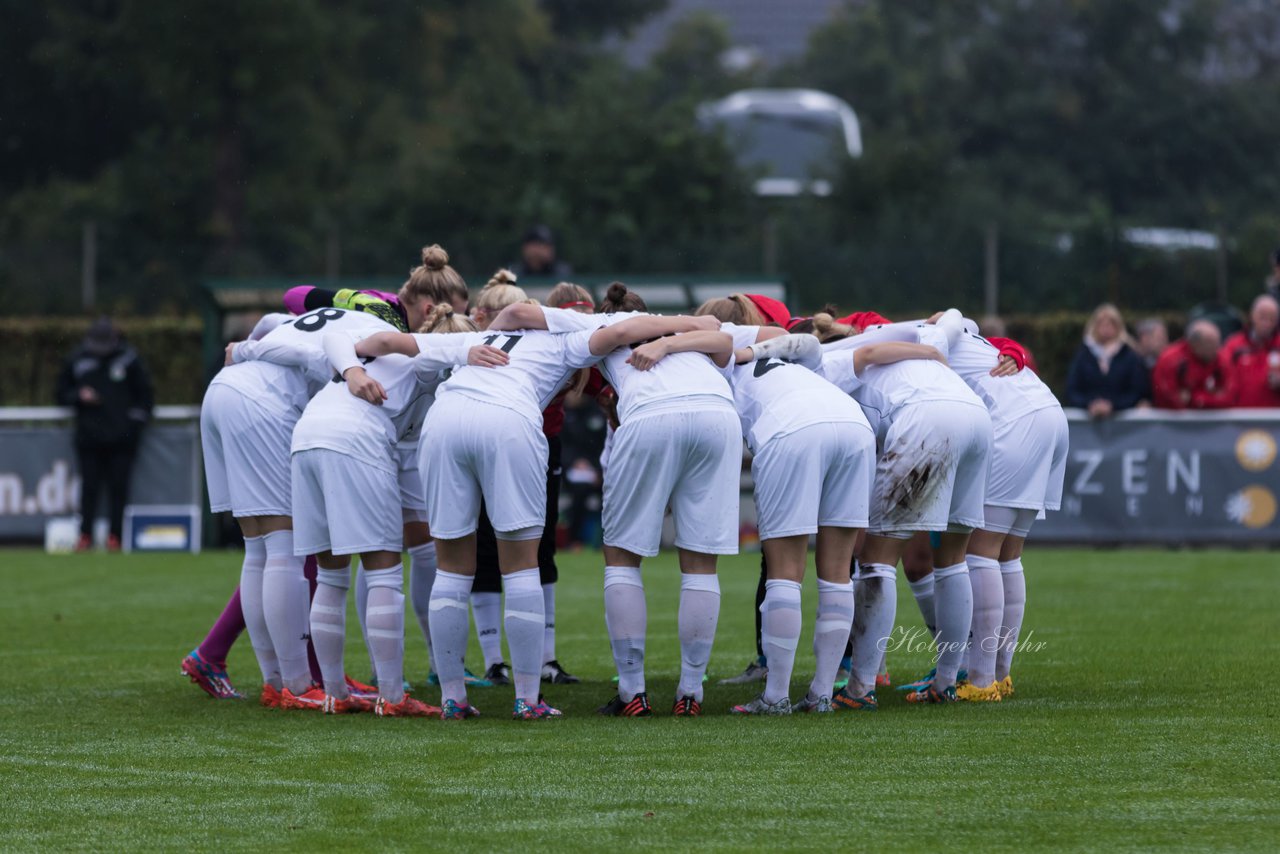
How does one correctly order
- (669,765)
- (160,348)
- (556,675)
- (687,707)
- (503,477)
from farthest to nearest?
(160,348), (556,675), (687,707), (503,477), (669,765)

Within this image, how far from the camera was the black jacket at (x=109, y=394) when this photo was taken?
16812 millimetres

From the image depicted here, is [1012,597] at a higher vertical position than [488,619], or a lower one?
higher

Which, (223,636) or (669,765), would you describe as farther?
(223,636)

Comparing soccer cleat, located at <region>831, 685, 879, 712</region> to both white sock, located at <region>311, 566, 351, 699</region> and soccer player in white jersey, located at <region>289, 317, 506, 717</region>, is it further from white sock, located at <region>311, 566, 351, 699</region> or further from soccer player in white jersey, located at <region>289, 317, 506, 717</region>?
white sock, located at <region>311, 566, 351, 699</region>

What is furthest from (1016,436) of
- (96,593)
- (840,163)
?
(840,163)

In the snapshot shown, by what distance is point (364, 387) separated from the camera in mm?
7535

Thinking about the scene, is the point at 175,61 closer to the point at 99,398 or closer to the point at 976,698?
the point at 99,398

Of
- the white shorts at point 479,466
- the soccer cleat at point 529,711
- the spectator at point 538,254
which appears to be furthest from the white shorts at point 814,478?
the spectator at point 538,254

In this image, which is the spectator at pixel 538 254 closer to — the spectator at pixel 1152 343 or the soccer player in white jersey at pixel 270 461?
the spectator at pixel 1152 343

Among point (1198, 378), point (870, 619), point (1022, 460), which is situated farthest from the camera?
point (1198, 378)

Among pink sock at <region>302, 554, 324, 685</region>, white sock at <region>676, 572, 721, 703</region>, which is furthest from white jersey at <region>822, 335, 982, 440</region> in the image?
pink sock at <region>302, 554, 324, 685</region>

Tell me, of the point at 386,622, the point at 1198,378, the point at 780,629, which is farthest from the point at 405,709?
the point at 1198,378

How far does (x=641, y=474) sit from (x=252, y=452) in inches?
74.9

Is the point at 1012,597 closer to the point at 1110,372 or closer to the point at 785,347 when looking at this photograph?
the point at 785,347
